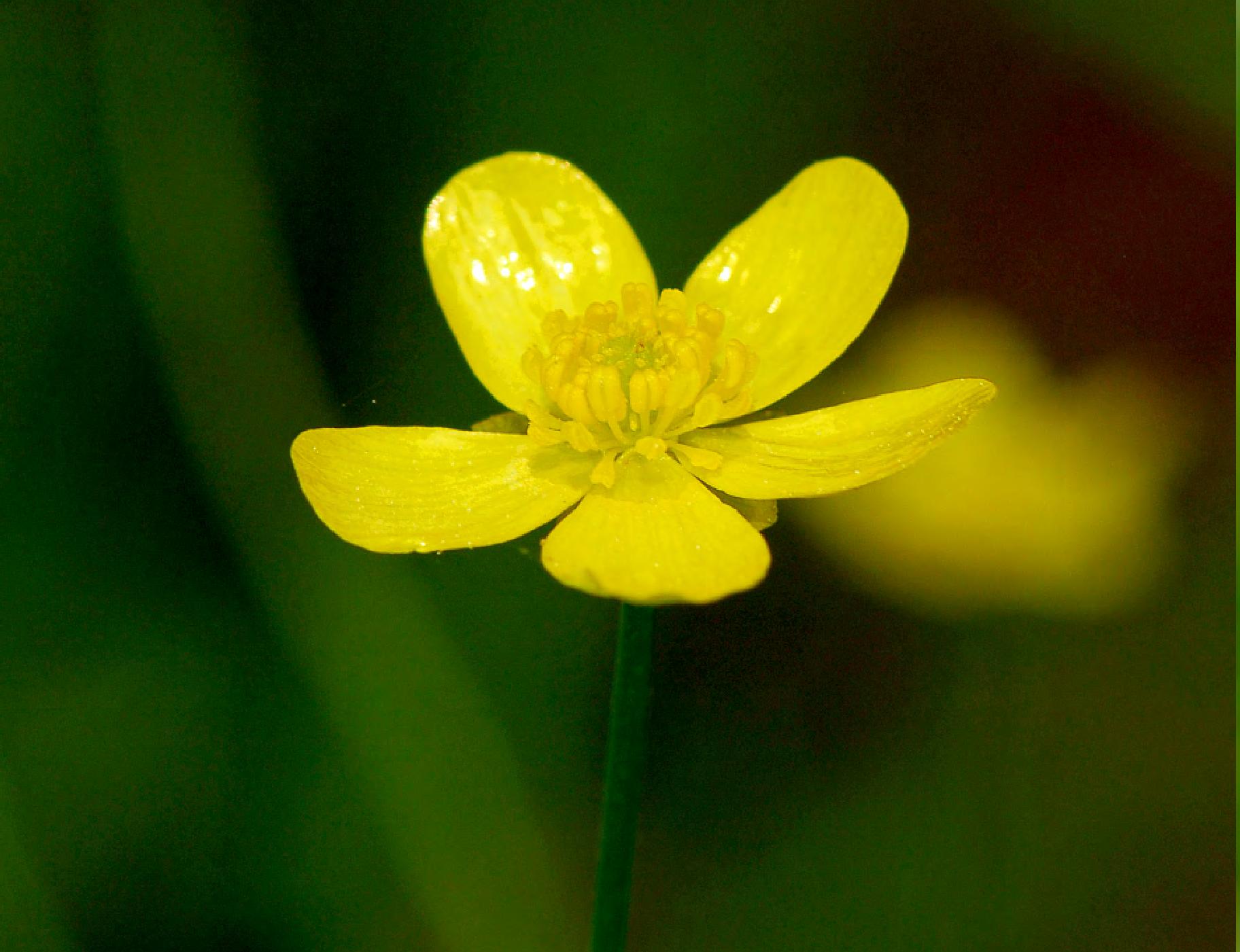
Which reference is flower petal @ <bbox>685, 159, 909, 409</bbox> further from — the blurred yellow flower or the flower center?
the blurred yellow flower

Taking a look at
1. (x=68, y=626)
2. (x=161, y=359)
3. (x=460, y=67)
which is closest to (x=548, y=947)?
(x=68, y=626)

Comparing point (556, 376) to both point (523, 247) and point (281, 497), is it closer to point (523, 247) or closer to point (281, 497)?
point (523, 247)

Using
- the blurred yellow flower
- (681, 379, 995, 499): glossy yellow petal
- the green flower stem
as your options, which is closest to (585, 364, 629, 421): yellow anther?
(681, 379, 995, 499): glossy yellow petal

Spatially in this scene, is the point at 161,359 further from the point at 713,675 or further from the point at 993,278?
the point at 993,278

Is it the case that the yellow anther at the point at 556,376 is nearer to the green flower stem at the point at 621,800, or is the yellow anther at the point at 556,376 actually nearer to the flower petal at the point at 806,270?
the flower petal at the point at 806,270

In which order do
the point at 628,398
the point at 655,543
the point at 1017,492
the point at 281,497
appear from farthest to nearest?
the point at 1017,492
the point at 281,497
the point at 628,398
the point at 655,543

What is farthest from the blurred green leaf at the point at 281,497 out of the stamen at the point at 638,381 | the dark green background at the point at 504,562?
the stamen at the point at 638,381

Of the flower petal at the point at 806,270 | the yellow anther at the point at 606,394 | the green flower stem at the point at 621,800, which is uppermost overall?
the flower petal at the point at 806,270

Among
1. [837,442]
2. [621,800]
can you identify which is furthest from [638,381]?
[621,800]
